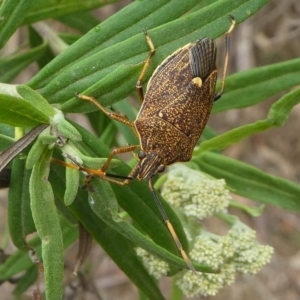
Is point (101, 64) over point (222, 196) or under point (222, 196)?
over

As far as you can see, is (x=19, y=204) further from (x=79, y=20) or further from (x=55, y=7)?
(x=79, y=20)

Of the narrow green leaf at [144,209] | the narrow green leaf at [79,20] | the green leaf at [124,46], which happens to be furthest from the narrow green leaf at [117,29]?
the narrow green leaf at [79,20]

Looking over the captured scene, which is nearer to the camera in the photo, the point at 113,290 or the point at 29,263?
the point at 29,263

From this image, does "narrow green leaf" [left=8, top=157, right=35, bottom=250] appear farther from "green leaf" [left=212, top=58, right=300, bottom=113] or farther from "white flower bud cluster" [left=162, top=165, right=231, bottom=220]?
"green leaf" [left=212, top=58, right=300, bottom=113]

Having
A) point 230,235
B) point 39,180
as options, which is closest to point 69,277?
point 230,235

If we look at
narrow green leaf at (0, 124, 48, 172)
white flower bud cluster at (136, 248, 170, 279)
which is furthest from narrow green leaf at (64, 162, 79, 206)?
white flower bud cluster at (136, 248, 170, 279)

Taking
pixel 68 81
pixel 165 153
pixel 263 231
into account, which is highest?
pixel 68 81

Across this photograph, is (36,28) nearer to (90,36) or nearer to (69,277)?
(90,36)

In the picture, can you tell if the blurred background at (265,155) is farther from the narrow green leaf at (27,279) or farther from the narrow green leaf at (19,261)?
the narrow green leaf at (19,261)
